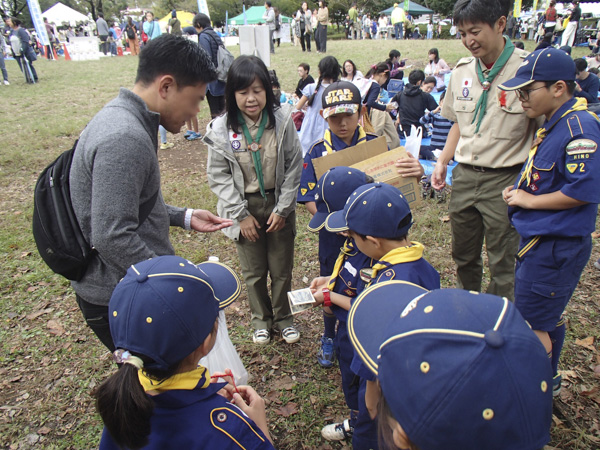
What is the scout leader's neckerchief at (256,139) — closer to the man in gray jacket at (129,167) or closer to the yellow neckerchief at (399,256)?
the man in gray jacket at (129,167)

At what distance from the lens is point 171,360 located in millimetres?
1268

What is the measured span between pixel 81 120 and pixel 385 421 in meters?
11.7

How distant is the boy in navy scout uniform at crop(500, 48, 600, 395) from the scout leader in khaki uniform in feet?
1.32

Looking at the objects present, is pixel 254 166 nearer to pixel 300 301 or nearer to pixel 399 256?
pixel 300 301

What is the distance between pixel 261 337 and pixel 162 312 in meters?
2.31

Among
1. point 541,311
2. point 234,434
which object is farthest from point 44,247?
point 541,311

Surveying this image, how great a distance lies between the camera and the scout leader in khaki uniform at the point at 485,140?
2727mm

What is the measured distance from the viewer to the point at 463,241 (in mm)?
3311

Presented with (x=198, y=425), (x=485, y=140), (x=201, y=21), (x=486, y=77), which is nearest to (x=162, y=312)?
(x=198, y=425)

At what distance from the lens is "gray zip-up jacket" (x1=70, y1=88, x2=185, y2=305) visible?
1.60m

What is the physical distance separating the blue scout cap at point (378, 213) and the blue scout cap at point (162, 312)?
33.5 inches

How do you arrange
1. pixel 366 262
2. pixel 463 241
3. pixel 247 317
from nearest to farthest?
1. pixel 366 262
2. pixel 463 241
3. pixel 247 317

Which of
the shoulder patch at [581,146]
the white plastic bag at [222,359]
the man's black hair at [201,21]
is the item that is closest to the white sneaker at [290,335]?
the white plastic bag at [222,359]

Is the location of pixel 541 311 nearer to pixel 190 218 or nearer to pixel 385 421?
pixel 385 421
